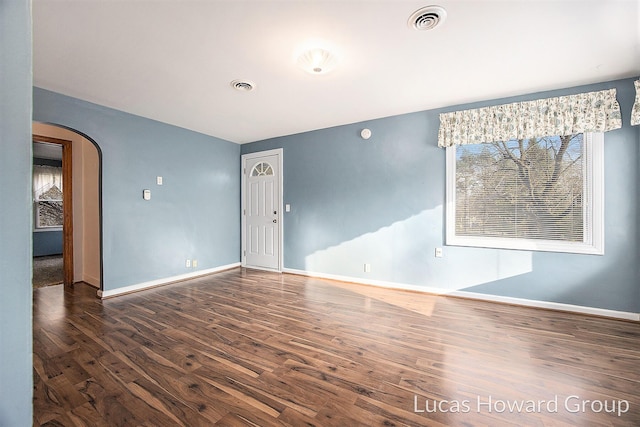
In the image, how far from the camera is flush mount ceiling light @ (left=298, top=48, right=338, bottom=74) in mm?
2221

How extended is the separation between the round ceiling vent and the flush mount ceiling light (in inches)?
26.5

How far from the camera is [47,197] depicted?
6.42 meters

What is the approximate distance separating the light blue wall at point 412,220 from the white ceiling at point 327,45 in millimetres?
691

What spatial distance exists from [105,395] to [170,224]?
2.81m

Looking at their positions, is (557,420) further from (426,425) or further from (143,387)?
(143,387)

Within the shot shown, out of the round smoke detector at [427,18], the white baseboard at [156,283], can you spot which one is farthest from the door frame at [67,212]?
the round smoke detector at [427,18]

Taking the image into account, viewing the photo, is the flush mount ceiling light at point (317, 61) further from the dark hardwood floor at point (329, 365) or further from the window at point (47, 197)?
the window at point (47, 197)

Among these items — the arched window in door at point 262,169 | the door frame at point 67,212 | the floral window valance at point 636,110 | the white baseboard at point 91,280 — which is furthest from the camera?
the arched window in door at point 262,169

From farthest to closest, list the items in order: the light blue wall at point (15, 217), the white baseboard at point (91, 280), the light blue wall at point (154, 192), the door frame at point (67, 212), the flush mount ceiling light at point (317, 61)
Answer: the door frame at point (67, 212) → the white baseboard at point (91, 280) → the light blue wall at point (154, 192) → the flush mount ceiling light at point (317, 61) → the light blue wall at point (15, 217)

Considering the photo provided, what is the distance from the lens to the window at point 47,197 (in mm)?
6258

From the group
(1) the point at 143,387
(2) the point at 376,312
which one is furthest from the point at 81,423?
(2) the point at 376,312

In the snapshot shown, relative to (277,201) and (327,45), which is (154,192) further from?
(327,45)

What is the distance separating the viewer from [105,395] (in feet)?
5.34

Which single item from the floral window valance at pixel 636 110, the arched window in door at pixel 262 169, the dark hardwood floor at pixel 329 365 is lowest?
the dark hardwood floor at pixel 329 365
